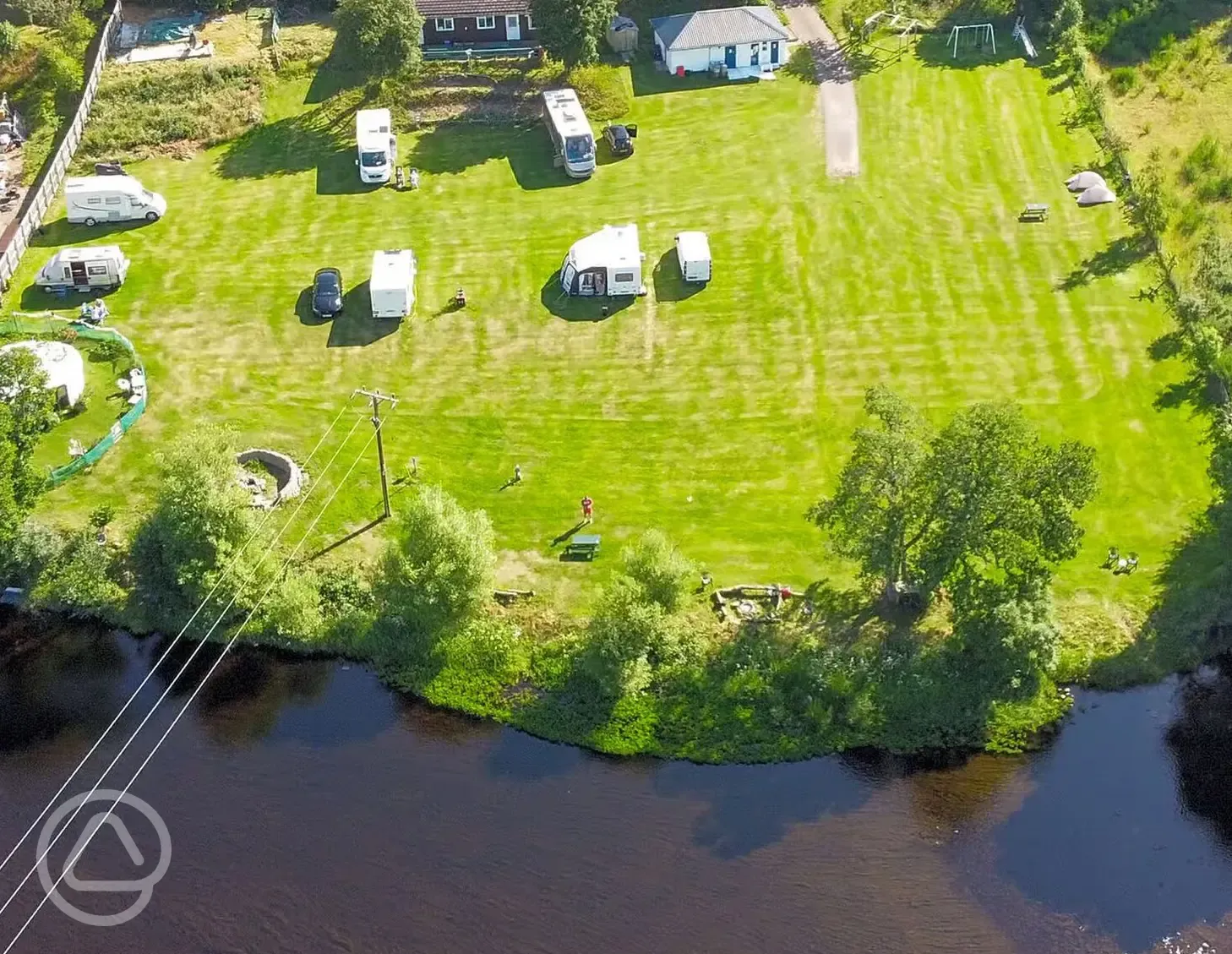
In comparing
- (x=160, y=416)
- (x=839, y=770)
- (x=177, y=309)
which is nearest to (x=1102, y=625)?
(x=839, y=770)

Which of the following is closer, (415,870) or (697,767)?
(415,870)

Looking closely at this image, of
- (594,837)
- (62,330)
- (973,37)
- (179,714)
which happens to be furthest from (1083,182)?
(62,330)

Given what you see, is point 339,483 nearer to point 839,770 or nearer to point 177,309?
point 177,309

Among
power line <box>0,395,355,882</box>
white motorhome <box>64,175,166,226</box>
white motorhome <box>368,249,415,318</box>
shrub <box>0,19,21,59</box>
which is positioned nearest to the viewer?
power line <box>0,395,355,882</box>

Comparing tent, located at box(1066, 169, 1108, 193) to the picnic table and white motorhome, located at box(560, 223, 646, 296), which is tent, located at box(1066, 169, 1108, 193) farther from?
the picnic table

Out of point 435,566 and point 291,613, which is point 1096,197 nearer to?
point 435,566

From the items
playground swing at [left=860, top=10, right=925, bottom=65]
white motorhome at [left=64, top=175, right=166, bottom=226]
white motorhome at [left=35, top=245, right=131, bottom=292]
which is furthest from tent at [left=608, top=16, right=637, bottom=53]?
white motorhome at [left=35, top=245, right=131, bottom=292]
